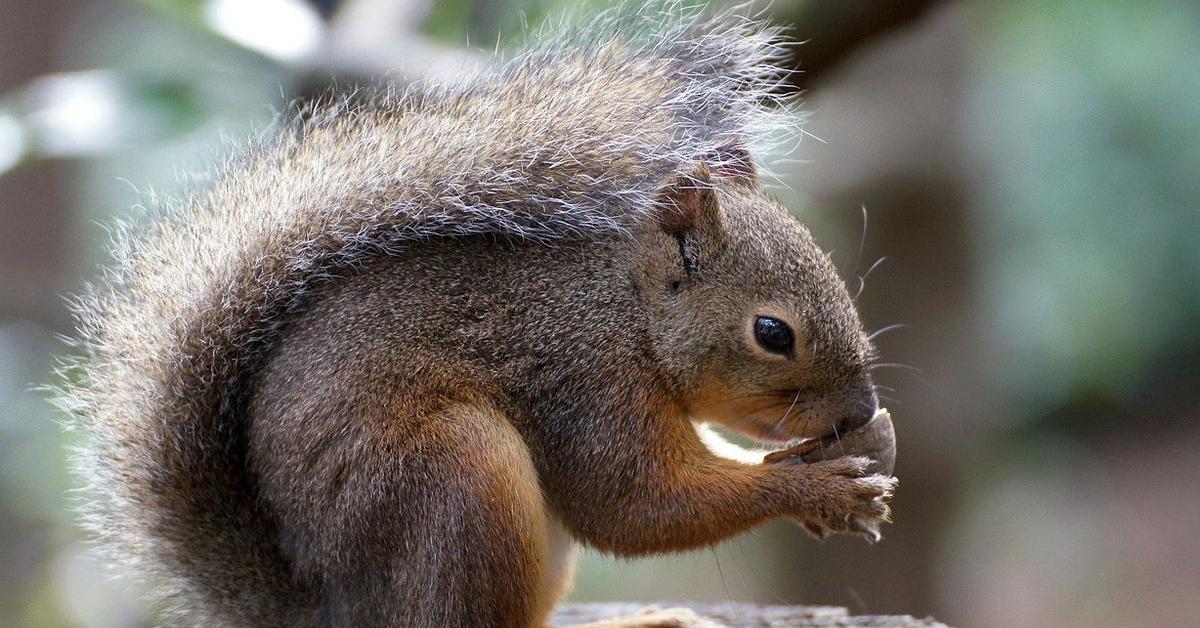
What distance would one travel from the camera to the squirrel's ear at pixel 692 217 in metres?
2.65

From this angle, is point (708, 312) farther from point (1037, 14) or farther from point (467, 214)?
point (1037, 14)

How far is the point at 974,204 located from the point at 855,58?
1475 millimetres

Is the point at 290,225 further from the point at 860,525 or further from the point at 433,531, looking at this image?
the point at 860,525

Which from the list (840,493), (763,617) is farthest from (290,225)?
(763,617)

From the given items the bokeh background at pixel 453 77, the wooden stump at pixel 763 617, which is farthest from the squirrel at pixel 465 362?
the wooden stump at pixel 763 617

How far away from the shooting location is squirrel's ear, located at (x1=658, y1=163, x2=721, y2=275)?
265cm

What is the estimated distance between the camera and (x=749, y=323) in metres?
2.61

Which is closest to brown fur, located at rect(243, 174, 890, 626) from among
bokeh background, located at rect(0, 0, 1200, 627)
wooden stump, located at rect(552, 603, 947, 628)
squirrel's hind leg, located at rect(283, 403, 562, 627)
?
squirrel's hind leg, located at rect(283, 403, 562, 627)

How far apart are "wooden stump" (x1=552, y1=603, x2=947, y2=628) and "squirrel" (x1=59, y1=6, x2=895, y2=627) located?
666 mm

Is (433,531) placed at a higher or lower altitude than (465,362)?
lower

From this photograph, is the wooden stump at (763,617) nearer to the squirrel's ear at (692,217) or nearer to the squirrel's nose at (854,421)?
the squirrel's nose at (854,421)

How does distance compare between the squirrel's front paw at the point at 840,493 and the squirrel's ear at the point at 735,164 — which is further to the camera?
the squirrel's ear at the point at 735,164

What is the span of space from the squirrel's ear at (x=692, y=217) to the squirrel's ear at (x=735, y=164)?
0.42 ft

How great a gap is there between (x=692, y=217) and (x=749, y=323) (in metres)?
0.27
